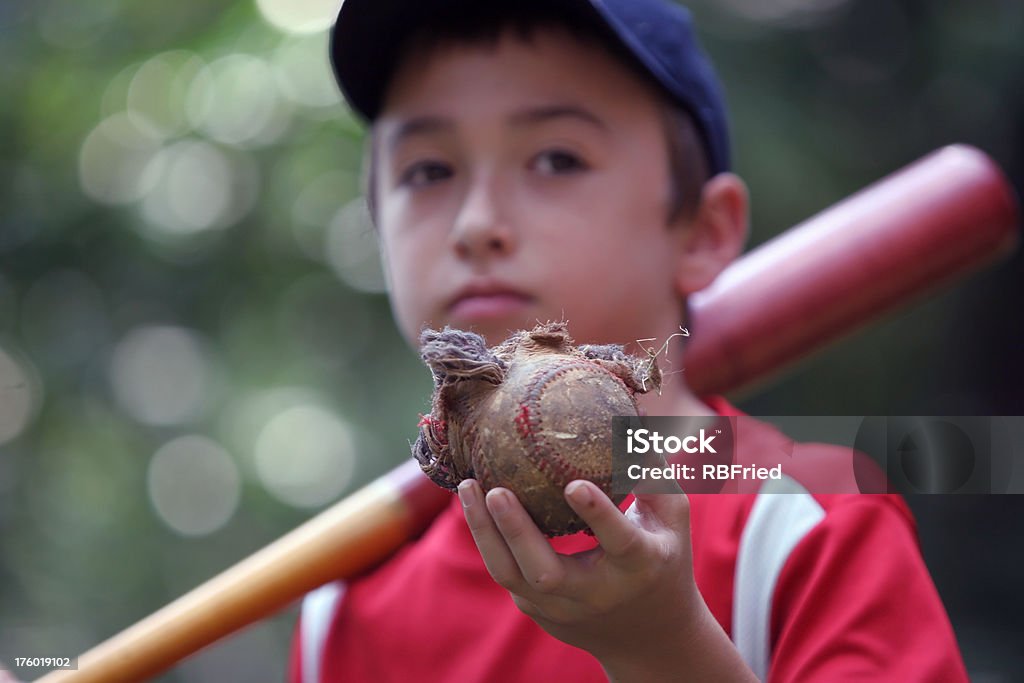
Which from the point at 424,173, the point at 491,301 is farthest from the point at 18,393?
the point at 491,301

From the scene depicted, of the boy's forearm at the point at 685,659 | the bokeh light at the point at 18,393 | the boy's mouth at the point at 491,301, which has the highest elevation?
the bokeh light at the point at 18,393

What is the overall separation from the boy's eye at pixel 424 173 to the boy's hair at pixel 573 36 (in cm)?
14

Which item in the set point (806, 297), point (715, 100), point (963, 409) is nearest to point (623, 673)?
point (806, 297)

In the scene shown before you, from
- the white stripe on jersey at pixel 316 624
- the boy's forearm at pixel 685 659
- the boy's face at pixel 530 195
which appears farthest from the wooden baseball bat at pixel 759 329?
the boy's forearm at pixel 685 659

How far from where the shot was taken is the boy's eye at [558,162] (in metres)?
1.00

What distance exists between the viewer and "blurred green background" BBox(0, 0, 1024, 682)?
2.09 metres

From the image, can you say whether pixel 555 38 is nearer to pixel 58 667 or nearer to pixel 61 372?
pixel 58 667

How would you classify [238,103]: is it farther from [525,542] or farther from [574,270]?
[525,542]

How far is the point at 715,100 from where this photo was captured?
1.17 meters

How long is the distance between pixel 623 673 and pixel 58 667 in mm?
822

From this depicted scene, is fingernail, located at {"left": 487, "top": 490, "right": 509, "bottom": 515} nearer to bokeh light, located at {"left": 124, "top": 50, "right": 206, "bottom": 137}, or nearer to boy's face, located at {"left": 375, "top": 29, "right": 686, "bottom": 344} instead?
Answer: boy's face, located at {"left": 375, "top": 29, "right": 686, "bottom": 344}

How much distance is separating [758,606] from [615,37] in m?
0.60

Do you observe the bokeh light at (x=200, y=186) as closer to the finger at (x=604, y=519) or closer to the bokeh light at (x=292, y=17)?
the bokeh light at (x=292, y=17)

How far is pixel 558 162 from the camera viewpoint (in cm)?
101
